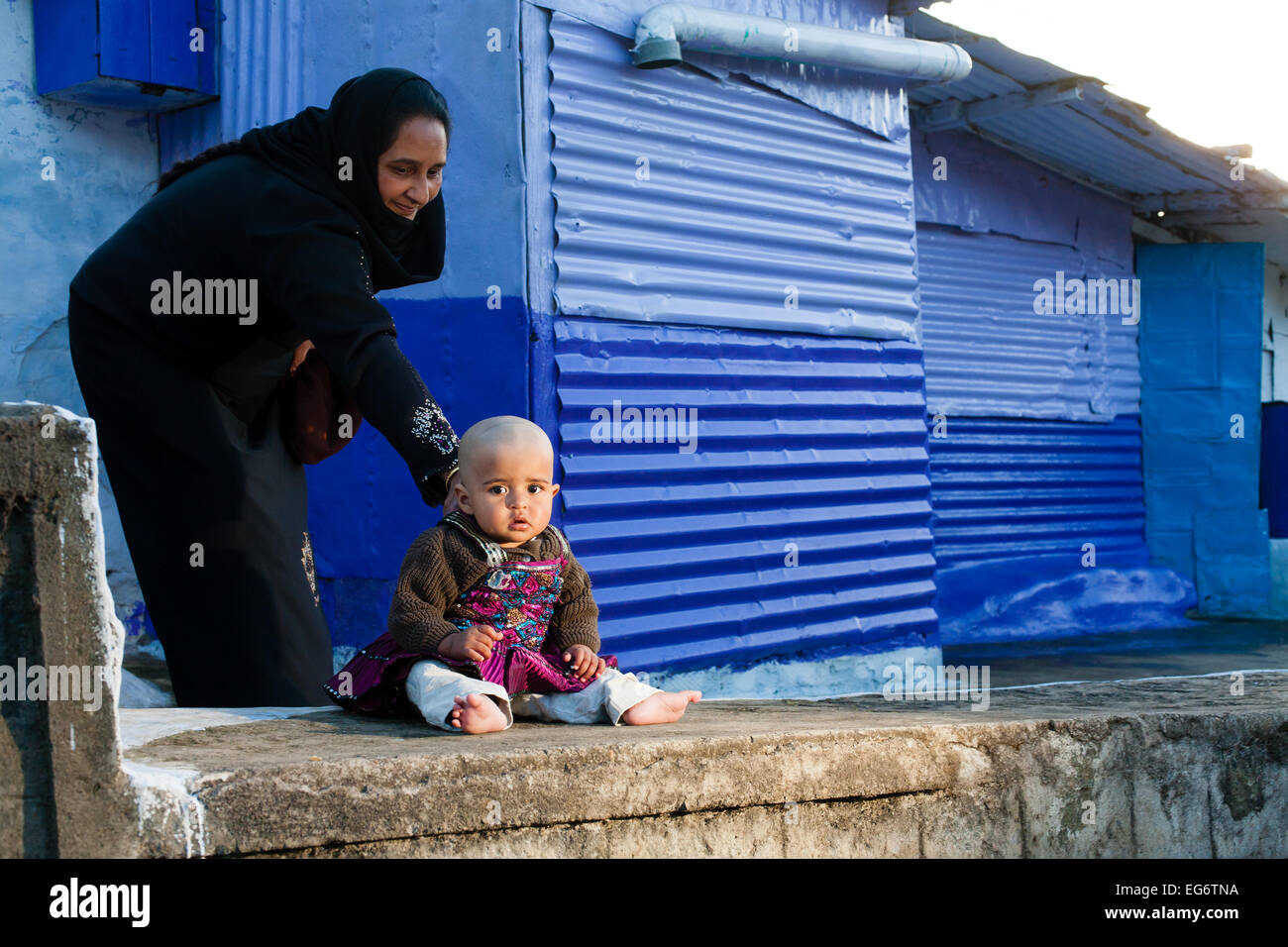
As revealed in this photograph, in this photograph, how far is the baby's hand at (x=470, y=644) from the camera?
249 cm

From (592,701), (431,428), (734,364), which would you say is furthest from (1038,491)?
(431,428)

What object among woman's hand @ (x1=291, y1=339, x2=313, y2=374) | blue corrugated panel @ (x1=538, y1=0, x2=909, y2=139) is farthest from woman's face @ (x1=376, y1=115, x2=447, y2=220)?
blue corrugated panel @ (x1=538, y1=0, x2=909, y2=139)

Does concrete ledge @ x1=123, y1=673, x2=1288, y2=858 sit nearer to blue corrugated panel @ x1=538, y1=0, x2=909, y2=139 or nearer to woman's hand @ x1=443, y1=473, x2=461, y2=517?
woman's hand @ x1=443, y1=473, x2=461, y2=517

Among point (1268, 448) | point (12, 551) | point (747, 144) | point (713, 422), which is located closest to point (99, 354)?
point (12, 551)

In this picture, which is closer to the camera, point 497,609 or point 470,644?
point 470,644

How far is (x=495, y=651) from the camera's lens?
266 cm

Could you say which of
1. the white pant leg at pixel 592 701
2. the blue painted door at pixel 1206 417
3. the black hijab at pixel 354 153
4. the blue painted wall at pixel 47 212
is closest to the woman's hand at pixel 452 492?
the white pant leg at pixel 592 701

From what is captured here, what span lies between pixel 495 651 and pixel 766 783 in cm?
64

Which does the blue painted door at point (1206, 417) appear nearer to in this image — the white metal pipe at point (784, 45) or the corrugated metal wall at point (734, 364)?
the corrugated metal wall at point (734, 364)

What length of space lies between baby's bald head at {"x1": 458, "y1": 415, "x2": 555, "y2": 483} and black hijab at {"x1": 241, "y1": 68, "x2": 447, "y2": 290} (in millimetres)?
780

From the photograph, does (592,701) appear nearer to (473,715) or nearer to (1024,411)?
(473,715)

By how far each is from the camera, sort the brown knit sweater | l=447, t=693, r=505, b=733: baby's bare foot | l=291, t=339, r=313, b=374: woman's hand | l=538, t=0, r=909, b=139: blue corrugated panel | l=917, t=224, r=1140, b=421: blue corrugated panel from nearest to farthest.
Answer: l=447, t=693, r=505, b=733: baby's bare foot → the brown knit sweater → l=291, t=339, r=313, b=374: woman's hand → l=538, t=0, r=909, b=139: blue corrugated panel → l=917, t=224, r=1140, b=421: blue corrugated panel

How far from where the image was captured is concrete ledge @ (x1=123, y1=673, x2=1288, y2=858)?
1.94 m

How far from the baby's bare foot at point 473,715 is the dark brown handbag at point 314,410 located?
1.13 m
